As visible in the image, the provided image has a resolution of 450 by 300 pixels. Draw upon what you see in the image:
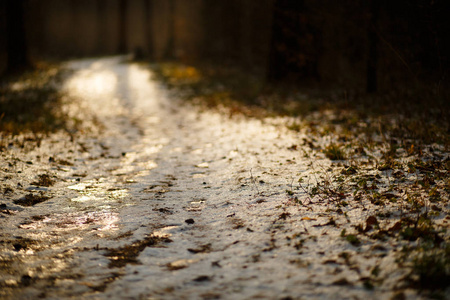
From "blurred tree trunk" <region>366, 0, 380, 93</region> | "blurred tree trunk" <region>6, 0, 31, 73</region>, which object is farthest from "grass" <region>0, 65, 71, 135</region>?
"blurred tree trunk" <region>366, 0, 380, 93</region>

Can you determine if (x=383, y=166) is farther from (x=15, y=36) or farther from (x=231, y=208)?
(x=15, y=36)

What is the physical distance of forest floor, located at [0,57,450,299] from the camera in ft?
9.53

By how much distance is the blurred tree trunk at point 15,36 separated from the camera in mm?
17734

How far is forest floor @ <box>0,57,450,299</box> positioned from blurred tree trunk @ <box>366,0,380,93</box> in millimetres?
1474

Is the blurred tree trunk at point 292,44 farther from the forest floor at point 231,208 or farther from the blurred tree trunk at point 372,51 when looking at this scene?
the forest floor at point 231,208

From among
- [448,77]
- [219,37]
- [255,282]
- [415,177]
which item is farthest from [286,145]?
[219,37]

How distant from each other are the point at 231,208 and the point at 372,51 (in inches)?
317

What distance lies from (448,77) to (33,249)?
7171 millimetres

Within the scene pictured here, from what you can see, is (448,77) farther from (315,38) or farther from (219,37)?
(219,37)

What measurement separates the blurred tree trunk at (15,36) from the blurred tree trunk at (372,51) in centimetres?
1678

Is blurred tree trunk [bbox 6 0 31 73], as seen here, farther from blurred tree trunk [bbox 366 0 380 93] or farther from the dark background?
blurred tree trunk [bbox 366 0 380 93]

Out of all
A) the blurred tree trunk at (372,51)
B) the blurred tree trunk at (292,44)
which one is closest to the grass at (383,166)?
the blurred tree trunk at (372,51)

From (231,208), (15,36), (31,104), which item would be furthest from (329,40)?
(15,36)

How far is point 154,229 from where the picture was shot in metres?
3.93
